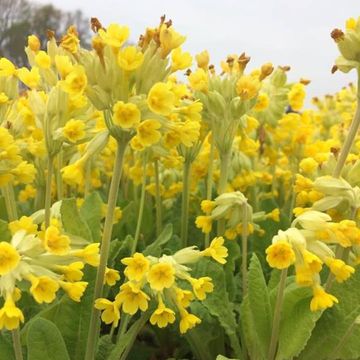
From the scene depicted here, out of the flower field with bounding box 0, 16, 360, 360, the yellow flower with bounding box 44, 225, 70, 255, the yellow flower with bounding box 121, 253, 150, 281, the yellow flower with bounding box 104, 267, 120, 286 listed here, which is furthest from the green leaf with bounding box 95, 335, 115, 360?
the yellow flower with bounding box 44, 225, 70, 255

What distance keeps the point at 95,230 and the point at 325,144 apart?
1122mm

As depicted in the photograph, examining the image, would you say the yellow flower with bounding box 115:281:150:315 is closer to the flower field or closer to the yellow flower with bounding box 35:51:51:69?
the flower field

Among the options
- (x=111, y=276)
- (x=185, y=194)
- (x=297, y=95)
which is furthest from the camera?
(x=297, y=95)

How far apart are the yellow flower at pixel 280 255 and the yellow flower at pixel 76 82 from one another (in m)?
0.53

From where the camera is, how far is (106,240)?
4.54 ft

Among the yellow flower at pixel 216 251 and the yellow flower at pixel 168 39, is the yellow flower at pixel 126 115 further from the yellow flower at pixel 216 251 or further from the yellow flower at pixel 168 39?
the yellow flower at pixel 216 251

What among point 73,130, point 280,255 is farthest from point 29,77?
point 280,255

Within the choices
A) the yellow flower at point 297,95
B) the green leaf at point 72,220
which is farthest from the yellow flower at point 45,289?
the yellow flower at point 297,95

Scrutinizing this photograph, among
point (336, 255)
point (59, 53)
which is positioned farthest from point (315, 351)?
point (59, 53)

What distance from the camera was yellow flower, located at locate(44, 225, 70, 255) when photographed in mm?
1225

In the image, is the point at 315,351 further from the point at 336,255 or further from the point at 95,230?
the point at 95,230

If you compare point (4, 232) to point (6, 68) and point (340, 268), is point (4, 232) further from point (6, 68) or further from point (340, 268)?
point (340, 268)

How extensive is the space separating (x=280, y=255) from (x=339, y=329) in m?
0.38

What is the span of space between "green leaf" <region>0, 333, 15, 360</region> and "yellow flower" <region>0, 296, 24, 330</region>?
43 cm
